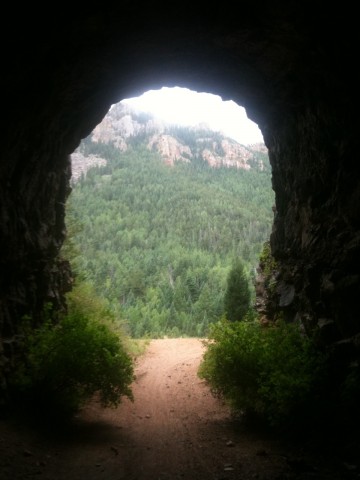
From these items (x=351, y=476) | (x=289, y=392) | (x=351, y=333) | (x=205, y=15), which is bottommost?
(x=351, y=476)

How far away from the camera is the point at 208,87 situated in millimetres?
16438

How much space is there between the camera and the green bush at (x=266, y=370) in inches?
359

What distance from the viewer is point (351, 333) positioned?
9477mm

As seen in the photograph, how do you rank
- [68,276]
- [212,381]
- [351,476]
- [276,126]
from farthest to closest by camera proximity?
[68,276]
[276,126]
[212,381]
[351,476]

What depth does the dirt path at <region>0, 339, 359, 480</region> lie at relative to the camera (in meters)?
7.77

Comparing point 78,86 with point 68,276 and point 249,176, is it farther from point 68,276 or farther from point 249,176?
point 249,176

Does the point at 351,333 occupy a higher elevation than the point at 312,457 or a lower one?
higher

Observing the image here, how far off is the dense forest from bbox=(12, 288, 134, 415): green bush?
47.6 metres

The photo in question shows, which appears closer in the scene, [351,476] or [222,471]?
[351,476]

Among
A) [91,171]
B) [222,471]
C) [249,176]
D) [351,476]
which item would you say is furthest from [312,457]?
[249,176]

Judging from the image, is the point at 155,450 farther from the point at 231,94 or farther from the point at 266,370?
the point at 231,94

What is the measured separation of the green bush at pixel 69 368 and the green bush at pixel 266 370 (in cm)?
295

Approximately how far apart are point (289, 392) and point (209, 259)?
11029 centimetres

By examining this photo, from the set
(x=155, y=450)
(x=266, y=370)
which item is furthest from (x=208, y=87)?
(x=155, y=450)
